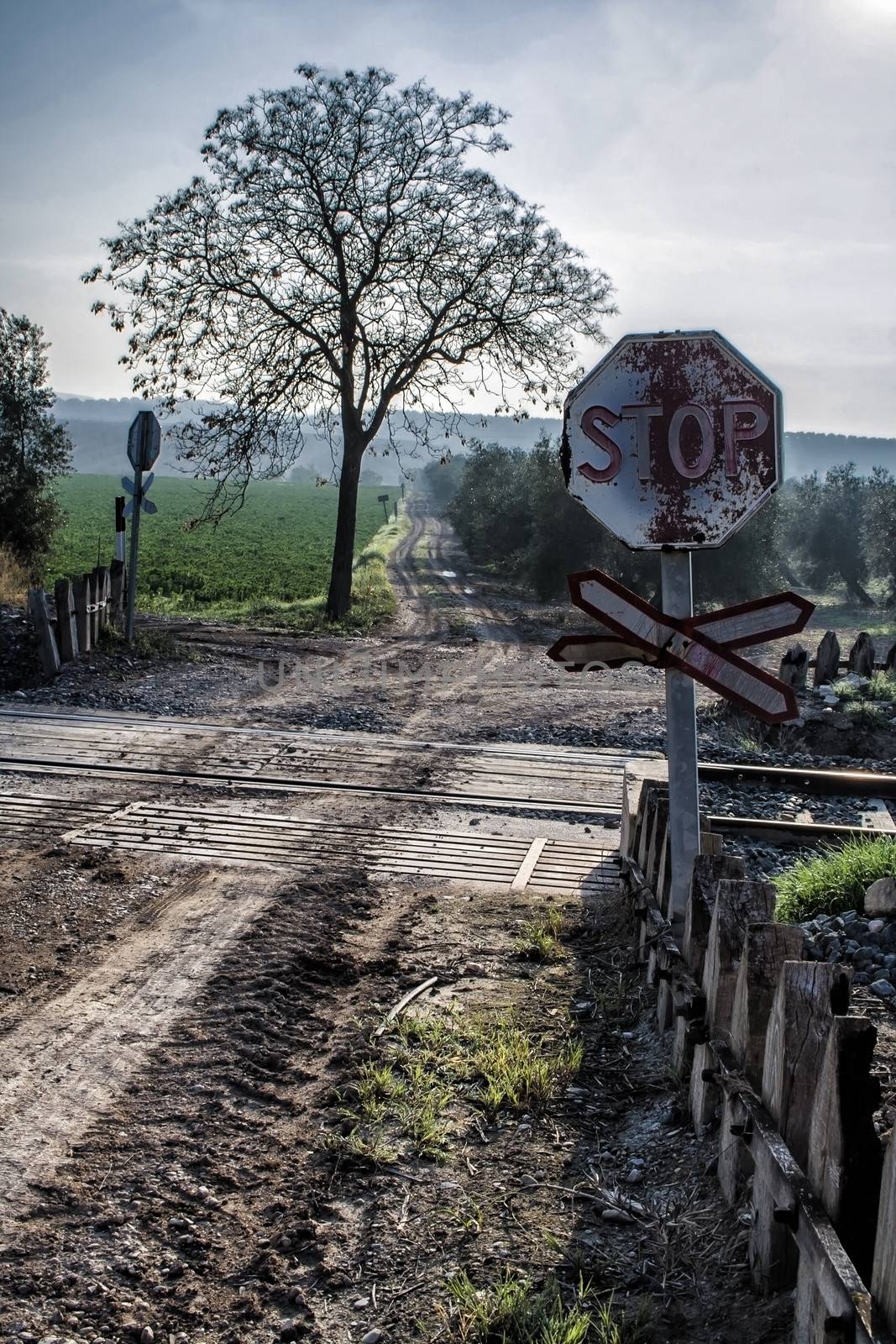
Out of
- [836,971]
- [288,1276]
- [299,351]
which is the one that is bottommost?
[288,1276]

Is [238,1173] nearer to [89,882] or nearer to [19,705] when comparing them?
[89,882]

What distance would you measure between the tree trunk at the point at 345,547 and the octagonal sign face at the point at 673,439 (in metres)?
19.7

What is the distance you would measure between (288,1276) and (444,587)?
31.8m

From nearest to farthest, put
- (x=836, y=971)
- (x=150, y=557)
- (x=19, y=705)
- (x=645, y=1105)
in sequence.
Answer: (x=836, y=971) → (x=645, y=1105) → (x=19, y=705) → (x=150, y=557)

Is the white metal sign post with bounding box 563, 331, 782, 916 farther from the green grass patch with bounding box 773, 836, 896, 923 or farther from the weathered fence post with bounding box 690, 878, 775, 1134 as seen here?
the green grass patch with bounding box 773, 836, 896, 923

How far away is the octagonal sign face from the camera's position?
3332 mm

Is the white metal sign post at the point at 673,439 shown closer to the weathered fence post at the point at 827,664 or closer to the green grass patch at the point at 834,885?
the green grass patch at the point at 834,885

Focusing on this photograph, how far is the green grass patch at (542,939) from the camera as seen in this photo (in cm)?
489

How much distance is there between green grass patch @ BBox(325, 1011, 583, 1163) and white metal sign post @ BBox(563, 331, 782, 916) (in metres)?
1.50

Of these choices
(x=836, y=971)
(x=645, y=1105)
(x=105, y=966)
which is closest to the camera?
(x=836, y=971)

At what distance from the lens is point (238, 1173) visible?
3.22 m

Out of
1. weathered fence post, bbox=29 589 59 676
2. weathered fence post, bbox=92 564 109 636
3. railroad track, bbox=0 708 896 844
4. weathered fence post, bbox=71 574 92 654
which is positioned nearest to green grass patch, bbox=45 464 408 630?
weathered fence post, bbox=92 564 109 636

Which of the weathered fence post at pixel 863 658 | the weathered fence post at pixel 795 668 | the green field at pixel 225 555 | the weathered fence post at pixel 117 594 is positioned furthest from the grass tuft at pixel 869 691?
the green field at pixel 225 555

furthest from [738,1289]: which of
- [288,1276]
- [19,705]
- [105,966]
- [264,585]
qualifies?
[264,585]
